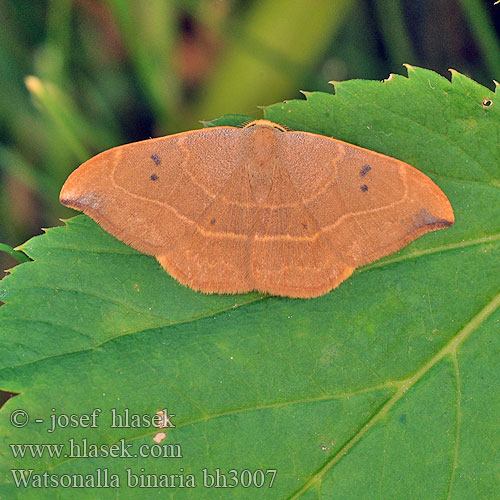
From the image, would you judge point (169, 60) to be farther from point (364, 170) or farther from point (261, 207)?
point (364, 170)

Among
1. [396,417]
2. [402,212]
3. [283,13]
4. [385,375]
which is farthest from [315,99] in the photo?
[396,417]

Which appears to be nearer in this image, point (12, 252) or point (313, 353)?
point (313, 353)

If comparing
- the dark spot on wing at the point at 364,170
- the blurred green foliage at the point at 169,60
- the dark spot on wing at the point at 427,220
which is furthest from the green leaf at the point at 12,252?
the dark spot on wing at the point at 427,220

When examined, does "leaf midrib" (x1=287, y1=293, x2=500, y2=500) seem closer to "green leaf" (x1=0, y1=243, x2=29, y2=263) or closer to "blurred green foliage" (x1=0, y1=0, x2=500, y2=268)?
"blurred green foliage" (x1=0, y1=0, x2=500, y2=268)

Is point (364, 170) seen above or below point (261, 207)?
above

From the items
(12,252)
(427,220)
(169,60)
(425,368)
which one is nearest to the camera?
(427,220)

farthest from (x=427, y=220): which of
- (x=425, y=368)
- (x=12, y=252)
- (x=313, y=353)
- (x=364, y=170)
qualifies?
(x=12, y=252)

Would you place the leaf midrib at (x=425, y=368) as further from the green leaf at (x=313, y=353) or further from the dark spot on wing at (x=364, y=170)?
the dark spot on wing at (x=364, y=170)

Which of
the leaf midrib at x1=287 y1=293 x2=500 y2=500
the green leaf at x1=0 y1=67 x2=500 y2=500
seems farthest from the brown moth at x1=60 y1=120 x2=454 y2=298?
the leaf midrib at x1=287 y1=293 x2=500 y2=500
